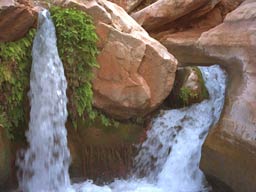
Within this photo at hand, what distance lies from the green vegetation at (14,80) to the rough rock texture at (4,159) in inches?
6.2

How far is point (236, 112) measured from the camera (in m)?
4.71

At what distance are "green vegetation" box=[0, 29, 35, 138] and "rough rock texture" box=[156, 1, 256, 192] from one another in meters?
2.36

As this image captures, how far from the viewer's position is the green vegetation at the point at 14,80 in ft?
15.6

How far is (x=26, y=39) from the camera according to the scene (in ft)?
16.2

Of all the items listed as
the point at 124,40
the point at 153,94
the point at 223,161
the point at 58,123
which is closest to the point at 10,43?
the point at 58,123

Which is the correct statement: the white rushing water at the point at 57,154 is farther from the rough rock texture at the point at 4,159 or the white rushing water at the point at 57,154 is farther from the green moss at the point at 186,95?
the green moss at the point at 186,95

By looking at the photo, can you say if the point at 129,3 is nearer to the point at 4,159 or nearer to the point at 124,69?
the point at 124,69

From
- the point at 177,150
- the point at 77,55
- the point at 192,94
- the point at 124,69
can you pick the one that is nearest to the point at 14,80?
the point at 77,55

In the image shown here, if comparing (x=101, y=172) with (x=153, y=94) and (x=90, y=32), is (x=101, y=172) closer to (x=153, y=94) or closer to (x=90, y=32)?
(x=153, y=94)

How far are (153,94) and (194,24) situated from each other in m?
4.24

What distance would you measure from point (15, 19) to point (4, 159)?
1.67 metres

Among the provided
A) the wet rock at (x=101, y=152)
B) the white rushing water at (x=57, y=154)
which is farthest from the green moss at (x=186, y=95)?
the wet rock at (x=101, y=152)

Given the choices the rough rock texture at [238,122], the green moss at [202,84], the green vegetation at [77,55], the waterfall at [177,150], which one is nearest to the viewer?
the rough rock texture at [238,122]

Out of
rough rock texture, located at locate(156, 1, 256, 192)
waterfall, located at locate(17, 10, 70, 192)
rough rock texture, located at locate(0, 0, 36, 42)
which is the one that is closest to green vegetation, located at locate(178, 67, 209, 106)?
rough rock texture, located at locate(156, 1, 256, 192)
